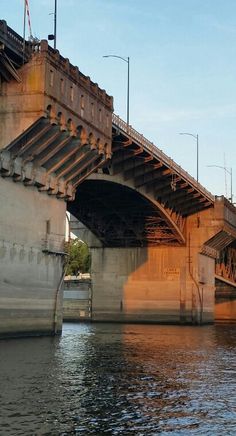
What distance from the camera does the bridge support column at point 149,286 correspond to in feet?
301

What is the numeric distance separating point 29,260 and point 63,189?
786 cm

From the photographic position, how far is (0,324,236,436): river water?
19375mm

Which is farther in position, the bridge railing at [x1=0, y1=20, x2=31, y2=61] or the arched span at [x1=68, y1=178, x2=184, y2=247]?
the arched span at [x1=68, y1=178, x2=184, y2=247]

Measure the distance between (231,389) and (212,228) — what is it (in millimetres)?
64513

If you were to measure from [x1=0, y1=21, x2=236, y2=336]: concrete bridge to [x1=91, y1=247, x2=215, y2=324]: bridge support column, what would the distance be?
268 mm

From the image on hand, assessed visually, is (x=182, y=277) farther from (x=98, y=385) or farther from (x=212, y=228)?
(x=98, y=385)

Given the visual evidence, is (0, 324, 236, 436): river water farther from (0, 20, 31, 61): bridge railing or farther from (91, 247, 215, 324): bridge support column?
(91, 247, 215, 324): bridge support column

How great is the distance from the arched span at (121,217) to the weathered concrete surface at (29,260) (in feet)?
70.5

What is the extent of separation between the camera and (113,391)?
1003 inches

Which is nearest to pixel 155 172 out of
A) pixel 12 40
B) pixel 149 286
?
pixel 149 286

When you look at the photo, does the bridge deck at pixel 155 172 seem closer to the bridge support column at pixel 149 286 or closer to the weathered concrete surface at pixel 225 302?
the bridge support column at pixel 149 286

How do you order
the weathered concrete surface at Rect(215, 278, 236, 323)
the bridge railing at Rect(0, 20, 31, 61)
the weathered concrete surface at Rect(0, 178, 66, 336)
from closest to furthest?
the bridge railing at Rect(0, 20, 31, 61)
the weathered concrete surface at Rect(0, 178, 66, 336)
the weathered concrete surface at Rect(215, 278, 236, 323)

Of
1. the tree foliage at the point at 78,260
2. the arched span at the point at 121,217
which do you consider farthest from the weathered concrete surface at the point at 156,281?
the tree foliage at the point at 78,260

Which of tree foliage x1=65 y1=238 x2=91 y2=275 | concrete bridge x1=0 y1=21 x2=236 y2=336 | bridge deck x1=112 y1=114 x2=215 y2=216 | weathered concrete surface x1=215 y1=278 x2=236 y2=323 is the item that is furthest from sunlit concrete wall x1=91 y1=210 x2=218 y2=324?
tree foliage x1=65 y1=238 x2=91 y2=275
